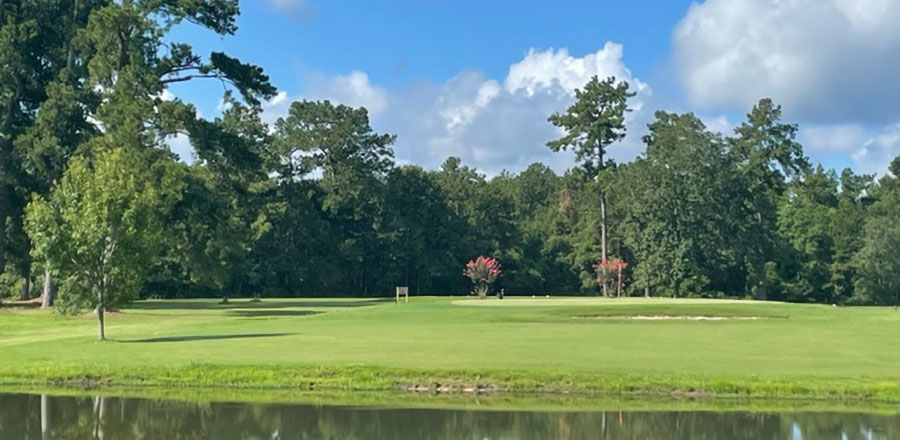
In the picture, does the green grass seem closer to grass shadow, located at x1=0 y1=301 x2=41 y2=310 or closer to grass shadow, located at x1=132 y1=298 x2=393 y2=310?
grass shadow, located at x1=0 y1=301 x2=41 y2=310

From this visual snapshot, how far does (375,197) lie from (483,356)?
79.2 meters

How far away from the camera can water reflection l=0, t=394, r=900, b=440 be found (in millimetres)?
15398

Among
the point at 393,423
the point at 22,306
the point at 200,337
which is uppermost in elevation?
the point at 22,306

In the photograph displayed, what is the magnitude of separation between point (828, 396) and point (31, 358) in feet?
63.2

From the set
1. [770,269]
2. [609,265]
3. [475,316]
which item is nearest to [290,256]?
[609,265]

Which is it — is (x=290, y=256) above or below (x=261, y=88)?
below

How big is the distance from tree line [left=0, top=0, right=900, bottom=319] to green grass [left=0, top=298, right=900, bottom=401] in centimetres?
1993

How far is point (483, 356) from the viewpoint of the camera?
2394cm

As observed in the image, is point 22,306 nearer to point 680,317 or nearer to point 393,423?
point 680,317

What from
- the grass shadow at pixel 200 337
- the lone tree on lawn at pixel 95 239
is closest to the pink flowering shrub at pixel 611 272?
the grass shadow at pixel 200 337

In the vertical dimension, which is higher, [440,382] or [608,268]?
[608,268]

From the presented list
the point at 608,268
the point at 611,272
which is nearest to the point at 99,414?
the point at 608,268

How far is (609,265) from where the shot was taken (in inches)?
3469

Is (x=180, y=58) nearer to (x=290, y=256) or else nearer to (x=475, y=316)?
(x=475, y=316)
